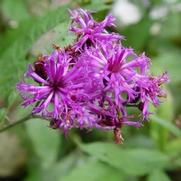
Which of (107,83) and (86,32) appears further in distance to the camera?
(86,32)

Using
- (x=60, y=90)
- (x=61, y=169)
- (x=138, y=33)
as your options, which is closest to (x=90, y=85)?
(x=60, y=90)

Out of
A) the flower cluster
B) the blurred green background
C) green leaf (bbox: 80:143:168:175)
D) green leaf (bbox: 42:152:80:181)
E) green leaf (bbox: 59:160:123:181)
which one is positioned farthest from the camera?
green leaf (bbox: 42:152:80:181)

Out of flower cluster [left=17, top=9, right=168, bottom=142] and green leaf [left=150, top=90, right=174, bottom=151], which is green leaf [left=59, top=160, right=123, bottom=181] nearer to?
A: green leaf [left=150, top=90, right=174, bottom=151]

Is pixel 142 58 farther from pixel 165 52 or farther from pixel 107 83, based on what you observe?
pixel 165 52

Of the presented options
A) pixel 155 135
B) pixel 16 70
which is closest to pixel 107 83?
pixel 16 70

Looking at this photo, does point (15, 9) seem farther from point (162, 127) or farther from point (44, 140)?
point (162, 127)

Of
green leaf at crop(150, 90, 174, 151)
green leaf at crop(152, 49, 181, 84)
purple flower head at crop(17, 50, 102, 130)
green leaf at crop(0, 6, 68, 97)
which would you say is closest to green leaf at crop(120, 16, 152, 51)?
green leaf at crop(152, 49, 181, 84)
